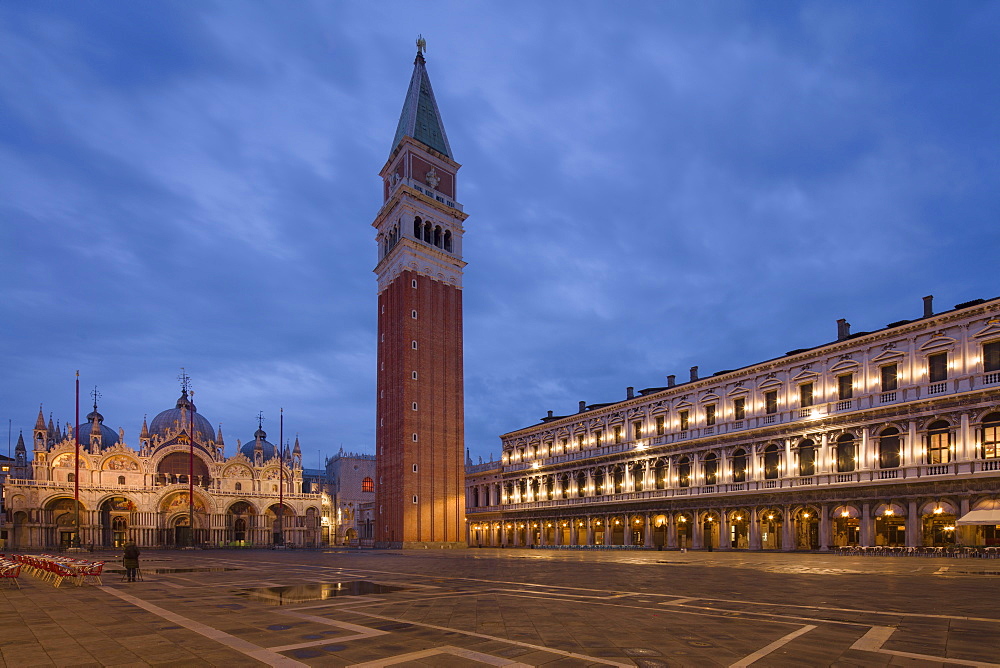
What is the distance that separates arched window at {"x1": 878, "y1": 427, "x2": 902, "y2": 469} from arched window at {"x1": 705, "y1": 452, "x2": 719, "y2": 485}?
42.6ft

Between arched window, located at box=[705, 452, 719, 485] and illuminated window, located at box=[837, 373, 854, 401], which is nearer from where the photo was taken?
illuminated window, located at box=[837, 373, 854, 401]

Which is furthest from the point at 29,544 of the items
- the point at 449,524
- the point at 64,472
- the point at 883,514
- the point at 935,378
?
the point at 935,378

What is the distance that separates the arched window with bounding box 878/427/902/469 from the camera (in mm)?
40219

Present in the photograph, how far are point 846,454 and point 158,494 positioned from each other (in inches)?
3030

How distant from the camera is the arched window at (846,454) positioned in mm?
42281

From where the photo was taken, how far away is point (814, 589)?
18406 mm

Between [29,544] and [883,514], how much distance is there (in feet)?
268

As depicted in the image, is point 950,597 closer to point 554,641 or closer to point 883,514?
point 554,641

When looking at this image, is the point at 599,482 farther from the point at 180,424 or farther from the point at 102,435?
the point at 102,435

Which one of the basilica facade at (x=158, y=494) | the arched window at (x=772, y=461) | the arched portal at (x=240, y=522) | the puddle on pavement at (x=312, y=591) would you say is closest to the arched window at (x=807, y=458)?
the arched window at (x=772, y=461)

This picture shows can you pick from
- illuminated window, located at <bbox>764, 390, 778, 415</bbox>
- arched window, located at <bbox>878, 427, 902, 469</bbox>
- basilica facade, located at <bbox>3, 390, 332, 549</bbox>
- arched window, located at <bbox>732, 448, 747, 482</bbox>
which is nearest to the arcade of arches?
arched window, located at <bbox>732, 448, 747, 482</bbox>

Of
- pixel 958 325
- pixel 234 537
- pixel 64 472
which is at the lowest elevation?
pixel 234 537

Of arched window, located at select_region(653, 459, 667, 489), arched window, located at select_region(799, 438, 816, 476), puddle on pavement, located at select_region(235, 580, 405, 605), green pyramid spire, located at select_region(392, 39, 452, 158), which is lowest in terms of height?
arched window, located at select_region(653, 459, 667, 489)

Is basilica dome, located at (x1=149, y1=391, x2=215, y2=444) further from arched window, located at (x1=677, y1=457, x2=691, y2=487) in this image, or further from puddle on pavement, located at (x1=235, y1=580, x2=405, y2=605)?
puddle on pavement, located at (x1=235, y1=580, x2=405, y2=605)
